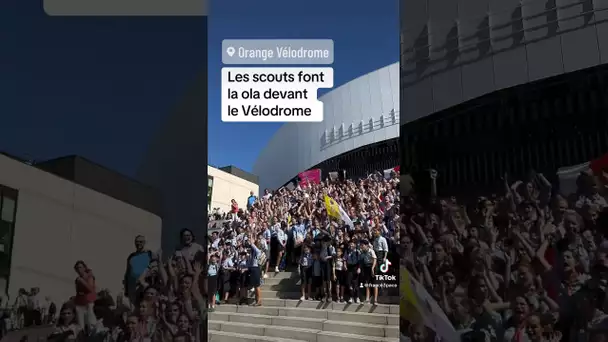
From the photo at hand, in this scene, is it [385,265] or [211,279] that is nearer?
[211,279]

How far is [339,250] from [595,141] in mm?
2422

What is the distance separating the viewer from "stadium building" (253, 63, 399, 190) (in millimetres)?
3771

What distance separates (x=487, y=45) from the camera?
3654 mm

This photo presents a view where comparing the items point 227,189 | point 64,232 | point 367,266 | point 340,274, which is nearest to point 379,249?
point 367,266

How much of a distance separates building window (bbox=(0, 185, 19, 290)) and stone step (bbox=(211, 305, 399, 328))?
1987 millimetres

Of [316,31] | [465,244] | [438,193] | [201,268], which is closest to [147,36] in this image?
[316,31]

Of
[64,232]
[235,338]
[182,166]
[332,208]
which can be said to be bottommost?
[235,338]

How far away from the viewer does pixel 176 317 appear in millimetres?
3484

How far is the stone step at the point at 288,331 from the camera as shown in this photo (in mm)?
4239

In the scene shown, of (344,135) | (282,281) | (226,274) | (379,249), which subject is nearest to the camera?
(344,135)

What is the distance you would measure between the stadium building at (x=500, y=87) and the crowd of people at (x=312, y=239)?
1.67 ft

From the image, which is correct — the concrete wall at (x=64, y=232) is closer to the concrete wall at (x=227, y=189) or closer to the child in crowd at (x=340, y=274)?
the concrete wall at (x=227, y=189)

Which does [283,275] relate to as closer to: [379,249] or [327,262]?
[327,262]

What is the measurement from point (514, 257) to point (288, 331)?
2.05 metres
